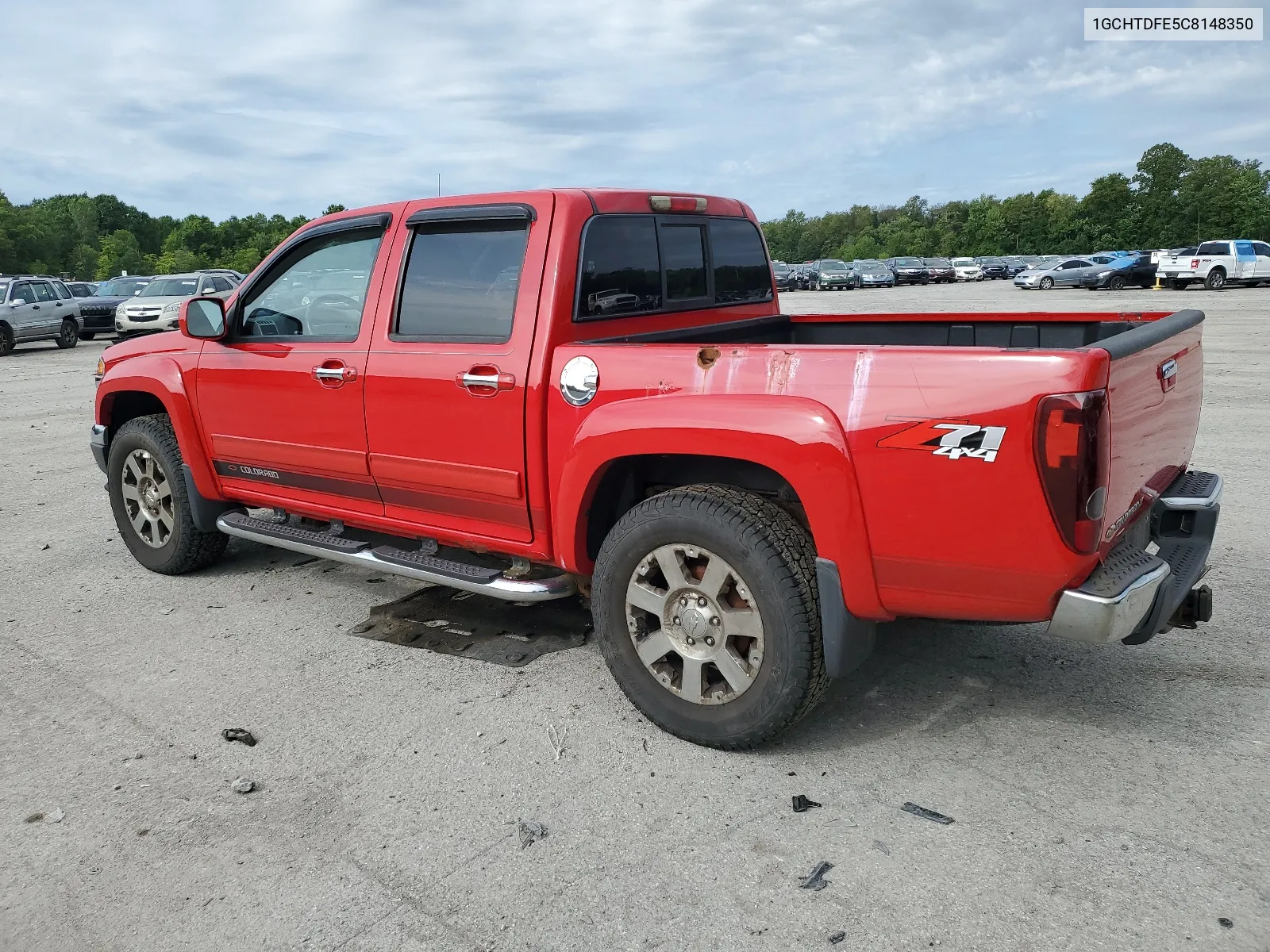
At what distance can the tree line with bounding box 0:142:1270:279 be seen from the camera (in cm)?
7531

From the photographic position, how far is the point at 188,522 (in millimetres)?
5418

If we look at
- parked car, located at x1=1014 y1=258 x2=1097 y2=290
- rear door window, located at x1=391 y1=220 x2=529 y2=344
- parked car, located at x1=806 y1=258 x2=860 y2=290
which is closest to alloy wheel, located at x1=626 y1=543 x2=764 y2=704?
rear door window, located at x1=391 y1=220 x2=529 y2=344

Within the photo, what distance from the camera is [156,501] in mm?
5551

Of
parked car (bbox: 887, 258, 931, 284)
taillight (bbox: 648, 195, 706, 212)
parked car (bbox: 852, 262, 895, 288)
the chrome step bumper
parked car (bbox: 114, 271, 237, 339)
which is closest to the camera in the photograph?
the chrome step bumper

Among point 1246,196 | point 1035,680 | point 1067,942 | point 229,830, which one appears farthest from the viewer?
point 1246,196

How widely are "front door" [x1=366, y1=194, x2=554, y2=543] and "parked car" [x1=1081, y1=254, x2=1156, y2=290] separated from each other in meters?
39.3

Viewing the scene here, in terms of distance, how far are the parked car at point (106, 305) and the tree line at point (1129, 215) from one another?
2549 inches

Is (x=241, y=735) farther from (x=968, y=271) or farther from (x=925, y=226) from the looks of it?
(x=925, y=226)

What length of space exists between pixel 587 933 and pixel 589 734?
42.5 inches

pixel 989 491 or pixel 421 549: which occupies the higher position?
pixel 989 491

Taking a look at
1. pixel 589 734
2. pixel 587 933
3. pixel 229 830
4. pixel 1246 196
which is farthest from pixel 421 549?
pixel 1246 196

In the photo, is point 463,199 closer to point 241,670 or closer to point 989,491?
point 241,670

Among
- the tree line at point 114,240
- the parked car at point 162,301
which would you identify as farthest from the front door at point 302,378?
the tree line at point 114,240

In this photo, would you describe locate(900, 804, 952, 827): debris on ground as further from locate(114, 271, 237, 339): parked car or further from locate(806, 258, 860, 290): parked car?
locate(806, 258, 860, 290): parked car
